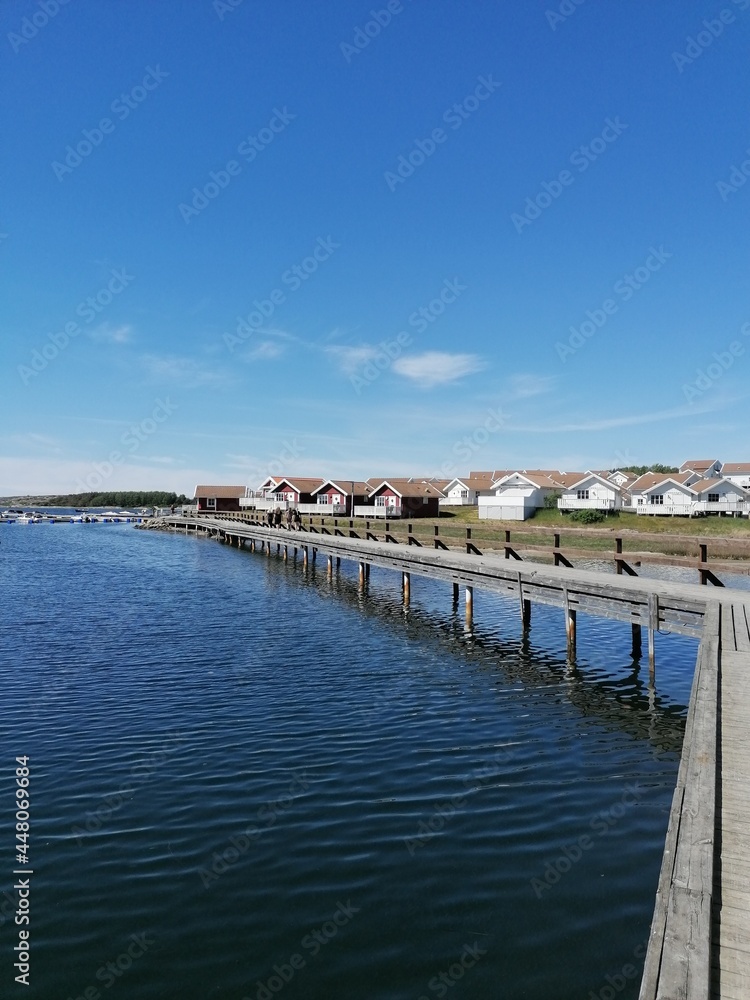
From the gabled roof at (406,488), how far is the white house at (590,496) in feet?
55.3

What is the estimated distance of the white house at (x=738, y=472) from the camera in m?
90.8

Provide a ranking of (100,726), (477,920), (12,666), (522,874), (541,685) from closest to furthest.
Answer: (477,920), (522,874), (100,726), (541,685), (12,666)

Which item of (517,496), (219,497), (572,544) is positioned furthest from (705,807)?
(219,497)

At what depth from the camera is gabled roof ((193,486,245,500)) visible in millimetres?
102062

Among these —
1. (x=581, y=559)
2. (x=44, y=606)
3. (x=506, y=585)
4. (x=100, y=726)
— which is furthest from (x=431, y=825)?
(x=581, y=559)

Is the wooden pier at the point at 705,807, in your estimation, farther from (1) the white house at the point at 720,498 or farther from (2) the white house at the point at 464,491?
(2) the white house at the point at 464,491

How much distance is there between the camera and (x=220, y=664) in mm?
15914

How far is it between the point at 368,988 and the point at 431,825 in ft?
9.02

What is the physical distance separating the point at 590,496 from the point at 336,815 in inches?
2706

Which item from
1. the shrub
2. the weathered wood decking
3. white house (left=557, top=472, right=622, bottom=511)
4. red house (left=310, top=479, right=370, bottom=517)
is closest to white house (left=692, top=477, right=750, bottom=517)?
white house (left=557, top=472, right=622, bottom=511)

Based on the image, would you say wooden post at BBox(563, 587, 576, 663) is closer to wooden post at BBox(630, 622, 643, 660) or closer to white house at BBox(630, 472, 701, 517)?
wooden post at BBox(630, 622, 643, 660)

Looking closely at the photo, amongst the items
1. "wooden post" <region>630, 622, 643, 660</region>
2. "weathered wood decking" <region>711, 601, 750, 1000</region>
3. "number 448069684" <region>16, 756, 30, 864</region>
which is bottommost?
"number 448069684" <region>16, 756, 30, 864</region>

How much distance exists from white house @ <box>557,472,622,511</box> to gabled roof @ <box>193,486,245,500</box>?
51.7 metres

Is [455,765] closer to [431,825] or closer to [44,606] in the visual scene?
[431,825]
